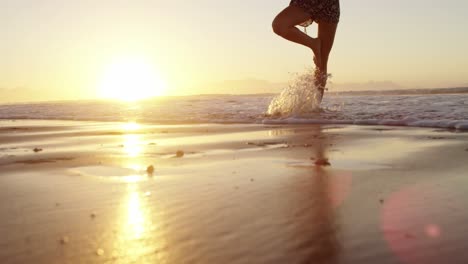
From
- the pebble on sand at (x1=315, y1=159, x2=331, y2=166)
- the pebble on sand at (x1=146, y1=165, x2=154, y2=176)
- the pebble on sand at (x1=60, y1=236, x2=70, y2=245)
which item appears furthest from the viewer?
the pebble on sand at (x1=315, y1=159, x2=331, y2=166)

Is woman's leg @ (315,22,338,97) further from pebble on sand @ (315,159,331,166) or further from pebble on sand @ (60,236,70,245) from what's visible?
pebble on sand @ (60,236,70,245)

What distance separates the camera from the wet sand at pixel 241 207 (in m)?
1.14

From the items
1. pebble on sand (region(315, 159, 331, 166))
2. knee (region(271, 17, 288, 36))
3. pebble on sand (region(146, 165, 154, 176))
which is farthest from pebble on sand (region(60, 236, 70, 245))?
knee (region(271, 17, 288, 36))

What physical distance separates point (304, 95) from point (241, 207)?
5.23 m

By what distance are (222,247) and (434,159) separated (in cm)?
180

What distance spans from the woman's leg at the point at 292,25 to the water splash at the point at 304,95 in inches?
20.0

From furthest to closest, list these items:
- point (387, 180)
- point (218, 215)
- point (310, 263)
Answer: point (387, 180)
point (218, 215)
point (310, 263)

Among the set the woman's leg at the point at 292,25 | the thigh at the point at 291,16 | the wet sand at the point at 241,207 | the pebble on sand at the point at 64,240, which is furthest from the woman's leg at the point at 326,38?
the pebble on sand at the point at 64,240

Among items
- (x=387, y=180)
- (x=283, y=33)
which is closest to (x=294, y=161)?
(x=387, y=180)

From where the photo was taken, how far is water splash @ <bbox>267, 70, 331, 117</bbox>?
648cm

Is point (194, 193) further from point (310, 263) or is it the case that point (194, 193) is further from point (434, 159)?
point (434, 159)

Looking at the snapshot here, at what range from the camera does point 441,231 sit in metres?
1.25

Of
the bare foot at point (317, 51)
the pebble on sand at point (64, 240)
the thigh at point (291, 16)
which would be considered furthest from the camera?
the bare foot at point (317, 51)

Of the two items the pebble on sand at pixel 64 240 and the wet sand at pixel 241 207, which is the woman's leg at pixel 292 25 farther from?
the pebble on sand at pixel 64 240
